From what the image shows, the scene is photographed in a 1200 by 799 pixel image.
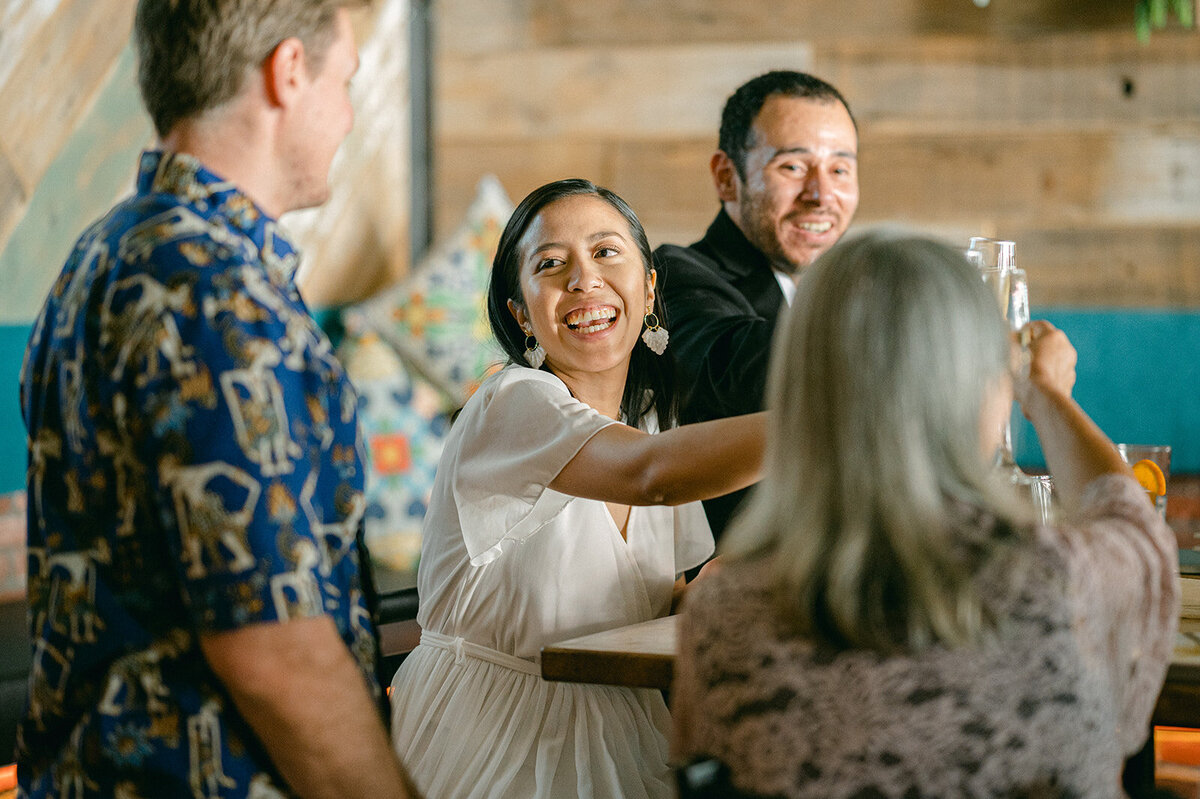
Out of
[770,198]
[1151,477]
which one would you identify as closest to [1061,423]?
[1151,477]

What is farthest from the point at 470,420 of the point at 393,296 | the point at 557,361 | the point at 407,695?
the point at 393,296

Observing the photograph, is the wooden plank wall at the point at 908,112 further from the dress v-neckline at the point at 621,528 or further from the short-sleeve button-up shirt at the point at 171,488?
the short-sleeve button-up shirt at the point at 171,488

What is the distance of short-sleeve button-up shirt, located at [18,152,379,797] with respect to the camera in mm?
875

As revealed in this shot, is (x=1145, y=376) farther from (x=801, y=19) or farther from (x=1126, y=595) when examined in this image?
(x=1126, y=595)

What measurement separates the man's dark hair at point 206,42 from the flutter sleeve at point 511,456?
59 centimetres

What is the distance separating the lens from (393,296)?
3.51 meters

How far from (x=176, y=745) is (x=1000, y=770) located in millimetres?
616

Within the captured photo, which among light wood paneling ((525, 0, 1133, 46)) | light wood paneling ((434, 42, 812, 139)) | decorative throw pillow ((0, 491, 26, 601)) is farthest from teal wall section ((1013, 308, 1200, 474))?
decorative throw pillow ((0, 491, 26, 601))

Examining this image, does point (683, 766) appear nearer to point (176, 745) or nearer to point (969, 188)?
point (176, 745)

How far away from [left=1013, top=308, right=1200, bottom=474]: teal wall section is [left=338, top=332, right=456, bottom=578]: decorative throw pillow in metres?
1.75

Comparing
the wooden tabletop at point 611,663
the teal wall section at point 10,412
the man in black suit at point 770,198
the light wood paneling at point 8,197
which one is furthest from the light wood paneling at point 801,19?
the wooden tabletop at point 611,663

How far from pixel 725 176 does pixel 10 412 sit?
6.13 feet

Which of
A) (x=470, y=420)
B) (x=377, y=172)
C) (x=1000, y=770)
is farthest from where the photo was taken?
(x=377, y=172)

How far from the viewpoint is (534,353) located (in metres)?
1.69
